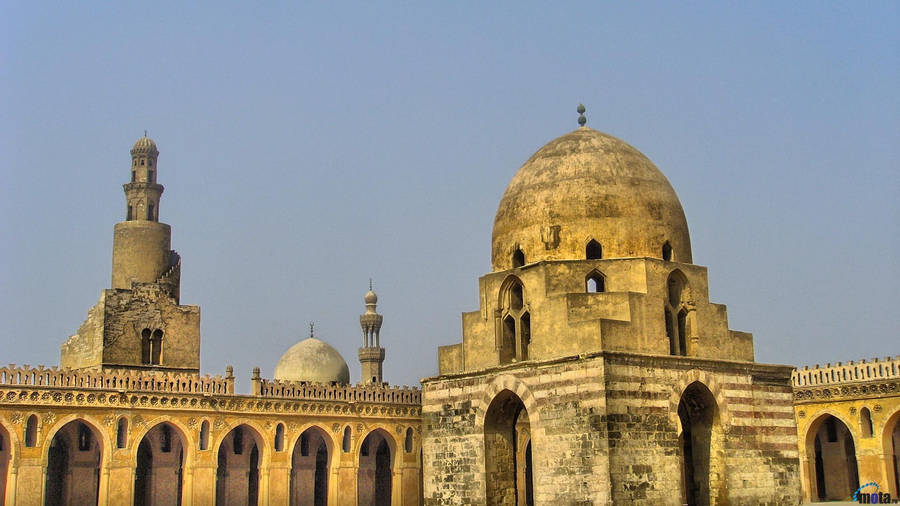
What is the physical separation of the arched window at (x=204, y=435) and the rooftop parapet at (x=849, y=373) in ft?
59.3

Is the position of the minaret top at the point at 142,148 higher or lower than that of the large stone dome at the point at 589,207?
higher

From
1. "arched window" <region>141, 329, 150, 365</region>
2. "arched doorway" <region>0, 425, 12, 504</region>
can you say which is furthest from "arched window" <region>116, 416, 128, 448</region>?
"arched window" <region>141, 329, 150, 365</region>

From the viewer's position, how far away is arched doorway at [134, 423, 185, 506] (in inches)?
1294

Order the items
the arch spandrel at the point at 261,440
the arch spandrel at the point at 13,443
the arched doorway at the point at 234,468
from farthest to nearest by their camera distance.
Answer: the arched doorway at the point at 234,468 < the arch spandrel at the point at 261,440 < the arch spandrel at the point at 13,443

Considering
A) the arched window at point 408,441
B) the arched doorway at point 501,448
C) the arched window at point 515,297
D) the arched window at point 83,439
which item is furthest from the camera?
the arched window at point 408,441

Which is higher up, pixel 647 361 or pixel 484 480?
pixel 647 361

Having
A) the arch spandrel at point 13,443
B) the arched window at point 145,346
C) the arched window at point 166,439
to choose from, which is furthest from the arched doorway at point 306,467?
the arch spandrel at point 13,443

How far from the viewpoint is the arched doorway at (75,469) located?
1249 inches

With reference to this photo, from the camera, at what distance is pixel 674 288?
19.8 metres

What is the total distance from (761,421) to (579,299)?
13.7ft

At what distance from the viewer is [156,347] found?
35125 millimetres

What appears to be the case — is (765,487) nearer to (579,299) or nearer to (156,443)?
(579,299)

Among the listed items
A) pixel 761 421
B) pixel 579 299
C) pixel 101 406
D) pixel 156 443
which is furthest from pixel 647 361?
pixel 156 443

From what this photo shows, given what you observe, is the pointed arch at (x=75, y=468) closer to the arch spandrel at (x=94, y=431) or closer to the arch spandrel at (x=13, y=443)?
the arch spandrel at (x=94, y=431)
